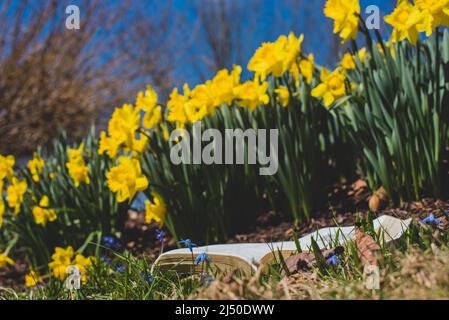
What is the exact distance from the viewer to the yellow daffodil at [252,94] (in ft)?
7.79

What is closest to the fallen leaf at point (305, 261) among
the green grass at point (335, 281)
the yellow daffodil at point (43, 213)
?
the green grass at point (335, 281)

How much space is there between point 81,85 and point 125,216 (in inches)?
150

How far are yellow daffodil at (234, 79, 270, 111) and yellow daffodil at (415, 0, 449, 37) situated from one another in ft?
2.12

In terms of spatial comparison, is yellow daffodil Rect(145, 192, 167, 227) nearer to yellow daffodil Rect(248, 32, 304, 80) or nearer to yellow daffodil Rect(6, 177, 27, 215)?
yellow daffodil Rect(248, 32, 304, 80)

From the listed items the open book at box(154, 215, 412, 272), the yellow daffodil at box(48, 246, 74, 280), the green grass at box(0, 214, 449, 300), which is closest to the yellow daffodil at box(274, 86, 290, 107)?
the open book at box(154, 215, 412, 272)

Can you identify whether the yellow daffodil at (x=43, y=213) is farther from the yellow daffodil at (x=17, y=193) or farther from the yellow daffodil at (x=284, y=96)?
the yellow daffodil at (x=284, y=96)

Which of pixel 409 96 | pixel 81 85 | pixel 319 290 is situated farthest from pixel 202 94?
pixel 81 85

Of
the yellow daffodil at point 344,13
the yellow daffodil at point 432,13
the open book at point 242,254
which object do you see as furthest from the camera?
the yellow daffodil at point 344,13

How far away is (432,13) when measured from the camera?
192cm

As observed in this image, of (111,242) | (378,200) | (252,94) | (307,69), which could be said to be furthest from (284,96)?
(111,242)

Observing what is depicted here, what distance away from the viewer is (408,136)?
2.21 meters

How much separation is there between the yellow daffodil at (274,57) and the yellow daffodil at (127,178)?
1.98 feet

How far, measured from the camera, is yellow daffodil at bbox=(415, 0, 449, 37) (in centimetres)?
189

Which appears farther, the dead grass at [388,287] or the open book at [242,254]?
the open book at [242,254]
